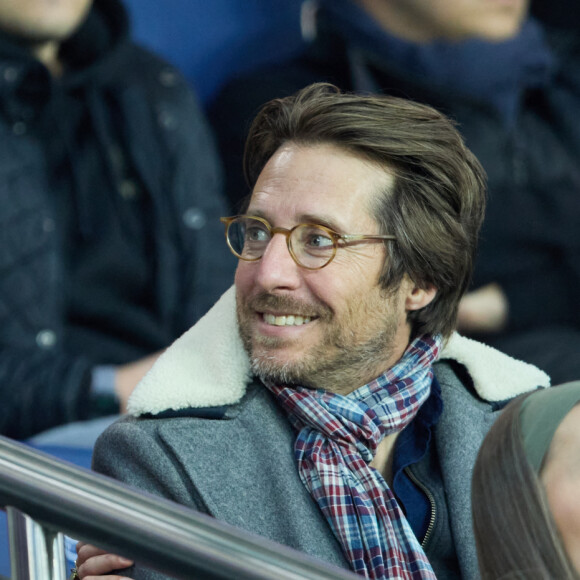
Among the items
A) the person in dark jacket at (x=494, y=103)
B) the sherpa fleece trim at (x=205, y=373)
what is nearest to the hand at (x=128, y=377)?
the person in dark jacket at (x=494, y=103)

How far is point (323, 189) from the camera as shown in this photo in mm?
1409

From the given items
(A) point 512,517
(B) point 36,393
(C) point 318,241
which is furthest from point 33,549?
(B) point 36,393

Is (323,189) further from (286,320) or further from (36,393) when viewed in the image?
(36,393)

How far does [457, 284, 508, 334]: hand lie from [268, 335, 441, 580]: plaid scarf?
1.18 metres

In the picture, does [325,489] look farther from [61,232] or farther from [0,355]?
[61,232]

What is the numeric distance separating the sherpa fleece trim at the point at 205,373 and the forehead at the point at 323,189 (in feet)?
0.54

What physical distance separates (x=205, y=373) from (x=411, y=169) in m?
0.41

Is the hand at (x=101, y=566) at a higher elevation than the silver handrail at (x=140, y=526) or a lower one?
lower

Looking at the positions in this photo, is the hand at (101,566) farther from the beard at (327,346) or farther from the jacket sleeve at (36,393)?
the jacket sleeve at (36,393)

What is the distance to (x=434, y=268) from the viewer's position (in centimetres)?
151

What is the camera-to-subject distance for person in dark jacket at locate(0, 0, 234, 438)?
2.23m

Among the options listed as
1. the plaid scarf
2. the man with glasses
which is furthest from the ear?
the plaid scarf

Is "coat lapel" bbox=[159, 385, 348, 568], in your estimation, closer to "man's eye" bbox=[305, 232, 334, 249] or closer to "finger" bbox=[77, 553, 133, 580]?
"finger" bbox=[77, 553, 133, 580]

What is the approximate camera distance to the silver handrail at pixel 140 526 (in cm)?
80
